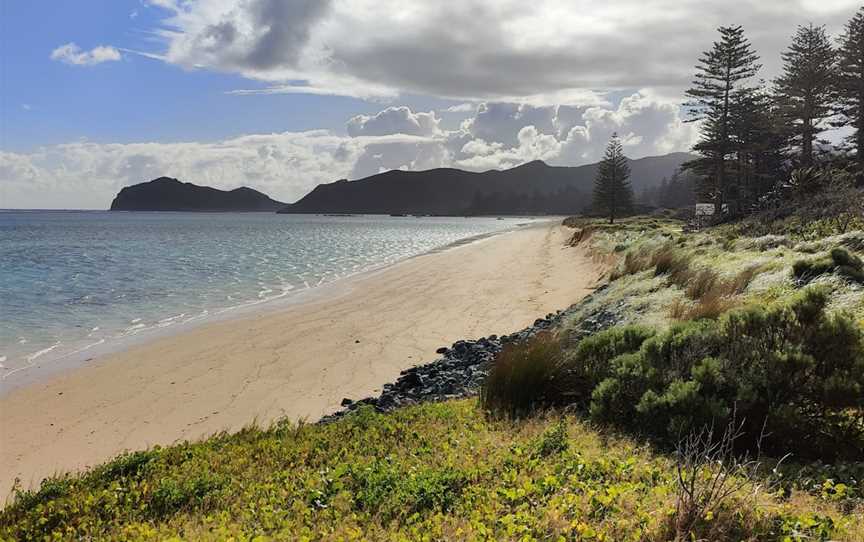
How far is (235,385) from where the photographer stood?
39.2ft

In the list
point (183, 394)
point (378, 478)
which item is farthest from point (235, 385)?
point (378, 478)

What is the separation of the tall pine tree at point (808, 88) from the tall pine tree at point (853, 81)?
0.90 meters

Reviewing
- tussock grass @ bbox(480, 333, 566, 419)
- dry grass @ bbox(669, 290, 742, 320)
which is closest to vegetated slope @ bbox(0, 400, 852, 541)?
tussock grass @ bbox(480, 333, 566, 419)

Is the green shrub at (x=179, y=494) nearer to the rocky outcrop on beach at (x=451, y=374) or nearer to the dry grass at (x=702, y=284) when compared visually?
the rocky outcrop on beach at (x=451, y=374)

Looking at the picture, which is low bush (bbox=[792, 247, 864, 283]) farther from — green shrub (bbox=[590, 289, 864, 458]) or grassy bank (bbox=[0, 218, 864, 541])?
green shrub (bbox=[590, 289, 864, 458])

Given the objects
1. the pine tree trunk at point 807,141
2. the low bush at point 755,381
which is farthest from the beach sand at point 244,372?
the pine tree trunk at point 807,141

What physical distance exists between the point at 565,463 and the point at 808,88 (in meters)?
52.7

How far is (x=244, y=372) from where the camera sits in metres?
12.9

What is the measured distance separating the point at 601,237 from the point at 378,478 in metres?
33.6

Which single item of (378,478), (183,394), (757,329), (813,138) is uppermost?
(813,138)

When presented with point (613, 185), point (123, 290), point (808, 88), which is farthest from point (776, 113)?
point (123, 290)

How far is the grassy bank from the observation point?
4.41 m

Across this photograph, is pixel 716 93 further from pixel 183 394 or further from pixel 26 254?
pixel 26 254

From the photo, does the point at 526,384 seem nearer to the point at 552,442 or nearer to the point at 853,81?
the point at 552,442
